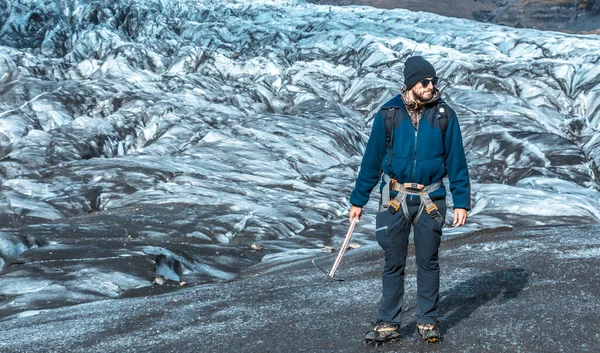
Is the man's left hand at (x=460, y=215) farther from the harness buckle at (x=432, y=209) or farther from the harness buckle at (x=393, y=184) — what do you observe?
the harness buckle at (x=393, y=184)

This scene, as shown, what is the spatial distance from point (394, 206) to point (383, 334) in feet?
4.41

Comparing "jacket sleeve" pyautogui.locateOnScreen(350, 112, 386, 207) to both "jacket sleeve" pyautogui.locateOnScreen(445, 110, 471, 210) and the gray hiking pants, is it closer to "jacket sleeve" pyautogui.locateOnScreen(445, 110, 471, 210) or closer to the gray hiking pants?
the gray hiking pants

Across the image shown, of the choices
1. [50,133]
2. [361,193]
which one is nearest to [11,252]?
[361,193]

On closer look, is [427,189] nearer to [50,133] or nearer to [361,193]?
[361,193]

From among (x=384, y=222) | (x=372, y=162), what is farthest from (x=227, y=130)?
(x=384, y=222)

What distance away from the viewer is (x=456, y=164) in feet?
22.2

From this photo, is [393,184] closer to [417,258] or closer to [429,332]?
[417,258]

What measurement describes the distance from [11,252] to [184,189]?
17956 mm

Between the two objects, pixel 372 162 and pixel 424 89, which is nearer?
pixel 424 89

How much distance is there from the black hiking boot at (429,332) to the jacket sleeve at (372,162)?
1412mm

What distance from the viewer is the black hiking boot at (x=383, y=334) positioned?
6.97 metres

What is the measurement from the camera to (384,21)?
104 metres

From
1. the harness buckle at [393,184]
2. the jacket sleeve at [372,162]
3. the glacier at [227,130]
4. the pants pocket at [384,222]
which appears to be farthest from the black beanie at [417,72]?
the glacier at [227,130]

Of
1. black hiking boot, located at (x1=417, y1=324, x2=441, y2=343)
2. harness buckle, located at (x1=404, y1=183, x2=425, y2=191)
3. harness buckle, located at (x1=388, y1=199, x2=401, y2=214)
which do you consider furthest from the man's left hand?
black hiking boot, located at (x1=417, y1=324, x2=441, y2=343)
